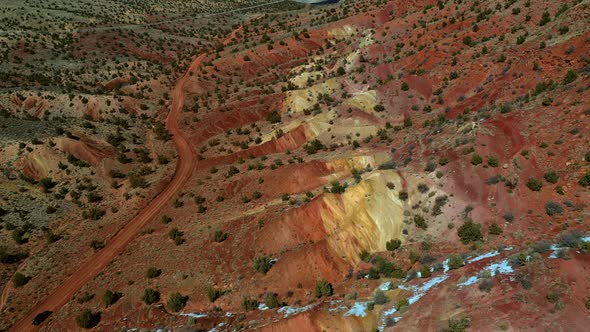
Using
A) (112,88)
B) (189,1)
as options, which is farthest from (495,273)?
(189,1)

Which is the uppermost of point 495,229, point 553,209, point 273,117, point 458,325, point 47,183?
point 47,183

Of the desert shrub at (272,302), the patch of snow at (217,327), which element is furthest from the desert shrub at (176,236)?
the desert shrub at (272,302)

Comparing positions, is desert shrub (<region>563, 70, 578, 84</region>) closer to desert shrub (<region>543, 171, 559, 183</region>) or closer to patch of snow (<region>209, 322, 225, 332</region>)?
desert shrub (<region>543, 171, 559, 183</region>)

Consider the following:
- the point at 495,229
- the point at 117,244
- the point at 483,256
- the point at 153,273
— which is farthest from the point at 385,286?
the point at 117,244

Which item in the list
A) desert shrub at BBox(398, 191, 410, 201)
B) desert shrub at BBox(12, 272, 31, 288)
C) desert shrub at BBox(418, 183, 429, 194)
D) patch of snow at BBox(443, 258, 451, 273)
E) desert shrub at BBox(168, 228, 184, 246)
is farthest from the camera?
desert shrub at BBox(168, 228, 184, 246)

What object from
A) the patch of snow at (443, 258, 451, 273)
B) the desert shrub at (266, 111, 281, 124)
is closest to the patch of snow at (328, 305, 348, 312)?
the patch of snow at (443, 258, 451, 273)

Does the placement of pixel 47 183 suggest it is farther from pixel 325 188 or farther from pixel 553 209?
pixel 553 209

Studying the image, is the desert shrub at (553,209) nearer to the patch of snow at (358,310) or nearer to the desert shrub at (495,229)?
the desert shrub at (495,229)
